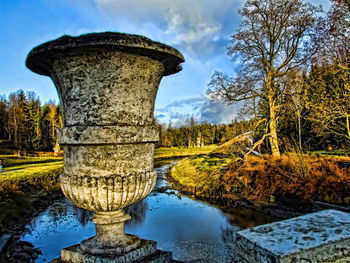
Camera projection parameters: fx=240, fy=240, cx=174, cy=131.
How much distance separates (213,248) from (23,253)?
178 inches

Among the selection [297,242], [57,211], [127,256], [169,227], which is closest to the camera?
[297,242]

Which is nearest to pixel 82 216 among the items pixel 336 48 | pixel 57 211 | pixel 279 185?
pixel 57 211

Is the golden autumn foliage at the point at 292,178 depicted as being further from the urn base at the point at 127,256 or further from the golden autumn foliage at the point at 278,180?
the urn base at the point at 127,256

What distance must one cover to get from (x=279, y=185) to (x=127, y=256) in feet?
31.1

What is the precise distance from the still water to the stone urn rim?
4812 millimetres

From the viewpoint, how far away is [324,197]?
333 inches

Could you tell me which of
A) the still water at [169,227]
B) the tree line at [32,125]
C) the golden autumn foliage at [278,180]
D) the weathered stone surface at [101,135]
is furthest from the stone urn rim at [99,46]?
the tree line at [32,125]

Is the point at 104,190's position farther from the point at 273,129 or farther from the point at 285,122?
the point at 285,122

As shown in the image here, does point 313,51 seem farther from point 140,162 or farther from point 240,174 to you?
point 140,162

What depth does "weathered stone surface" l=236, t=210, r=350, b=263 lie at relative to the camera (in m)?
1.68

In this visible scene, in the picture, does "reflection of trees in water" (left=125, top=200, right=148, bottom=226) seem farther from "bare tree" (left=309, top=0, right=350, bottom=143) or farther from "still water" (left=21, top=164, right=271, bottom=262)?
"bare tree" (left=309, top=0, right=350, bottom=143)

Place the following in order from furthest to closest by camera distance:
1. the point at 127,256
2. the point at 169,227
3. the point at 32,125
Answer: the point at 32,125
the point at 169,227
the point at 127,256

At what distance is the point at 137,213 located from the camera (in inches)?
361

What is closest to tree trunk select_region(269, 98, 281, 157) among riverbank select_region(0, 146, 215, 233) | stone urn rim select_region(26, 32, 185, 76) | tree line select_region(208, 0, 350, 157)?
tree line select_region(208, 0, 350, 157)
